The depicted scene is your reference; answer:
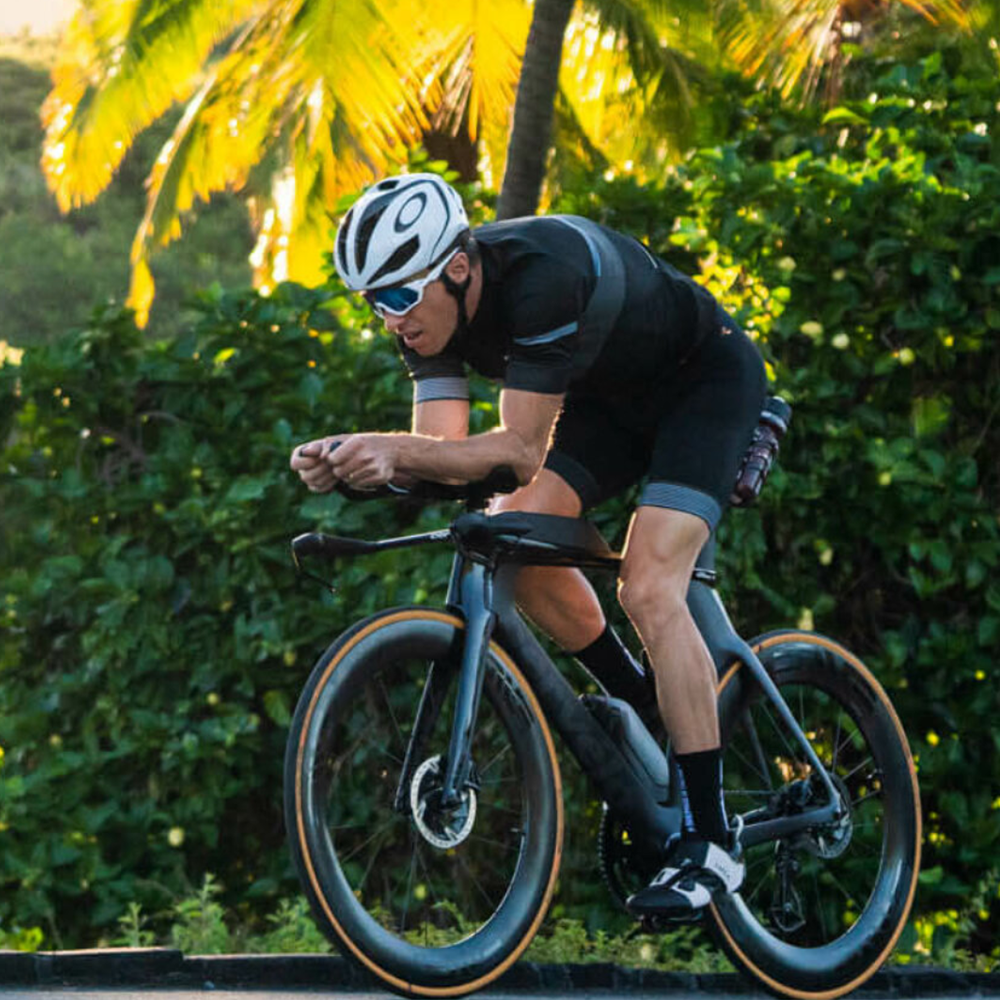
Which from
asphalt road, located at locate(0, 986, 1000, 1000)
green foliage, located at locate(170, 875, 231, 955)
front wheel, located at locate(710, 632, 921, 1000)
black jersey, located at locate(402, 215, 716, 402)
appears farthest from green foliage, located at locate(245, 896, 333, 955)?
black jersey, located at locate(402, 215, 716, 402)

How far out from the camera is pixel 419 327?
410 cm

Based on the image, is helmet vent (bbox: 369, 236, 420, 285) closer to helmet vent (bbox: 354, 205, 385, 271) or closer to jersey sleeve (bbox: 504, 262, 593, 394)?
helmet vent (bbox: 354, 205, 385, 271)

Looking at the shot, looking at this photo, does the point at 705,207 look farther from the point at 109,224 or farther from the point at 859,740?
the point at 109,224

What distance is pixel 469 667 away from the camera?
4.01m

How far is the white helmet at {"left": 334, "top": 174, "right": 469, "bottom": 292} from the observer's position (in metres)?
3.92

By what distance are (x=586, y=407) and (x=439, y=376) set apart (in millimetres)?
462

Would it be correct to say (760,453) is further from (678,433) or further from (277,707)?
(277,707)

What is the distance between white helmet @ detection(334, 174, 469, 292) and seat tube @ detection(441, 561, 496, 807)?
0.66 metres

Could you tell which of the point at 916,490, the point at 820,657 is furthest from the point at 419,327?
the point at 916,490

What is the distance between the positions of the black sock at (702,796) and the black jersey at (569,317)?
865 millimetres

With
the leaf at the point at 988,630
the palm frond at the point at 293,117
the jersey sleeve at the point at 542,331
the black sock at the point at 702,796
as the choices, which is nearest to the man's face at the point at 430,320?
the jersey sleeve at the point at 542,331

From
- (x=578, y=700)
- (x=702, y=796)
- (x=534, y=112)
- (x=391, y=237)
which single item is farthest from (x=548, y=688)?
(x=534, y=112)

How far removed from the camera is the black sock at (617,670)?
4.61m

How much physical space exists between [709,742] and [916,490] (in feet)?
6.06
